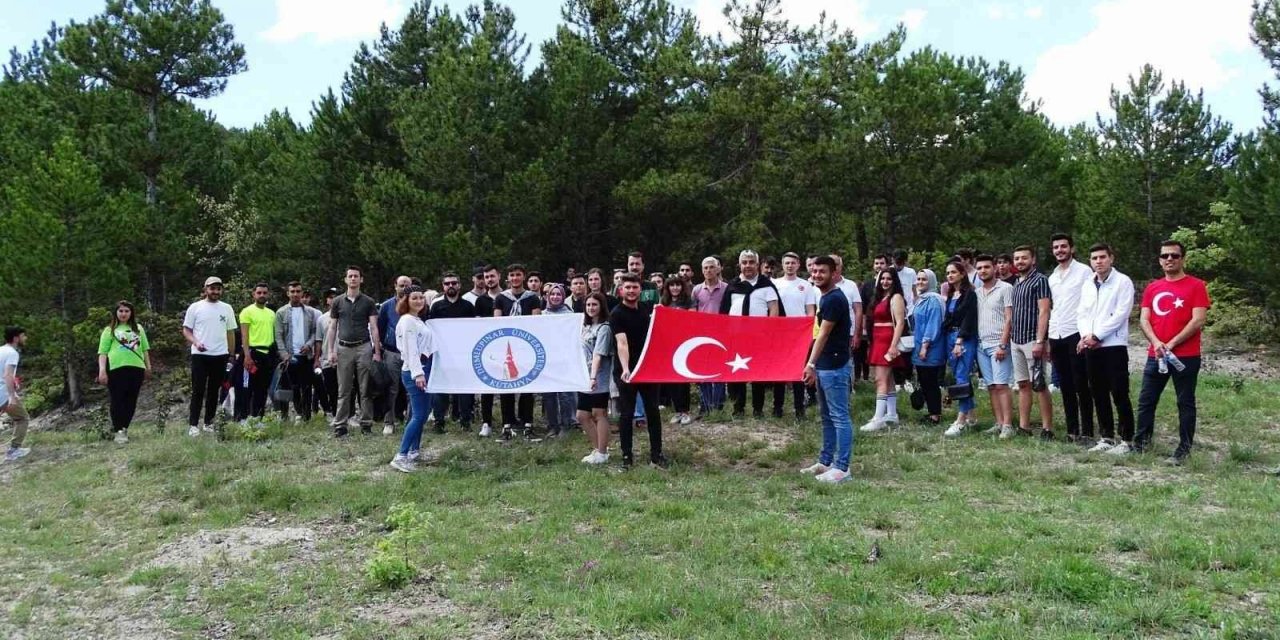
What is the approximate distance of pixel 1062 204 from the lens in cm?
3216

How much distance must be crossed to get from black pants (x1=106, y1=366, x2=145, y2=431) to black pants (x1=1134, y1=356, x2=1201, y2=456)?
1071 centimetres

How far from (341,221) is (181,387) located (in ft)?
22.0

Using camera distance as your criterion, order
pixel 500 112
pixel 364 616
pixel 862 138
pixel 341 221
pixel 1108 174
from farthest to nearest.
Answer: pixel 1108 174 → pixel 341 221 → pixel 862 138 → pixel 500 112 → pixel 364 616

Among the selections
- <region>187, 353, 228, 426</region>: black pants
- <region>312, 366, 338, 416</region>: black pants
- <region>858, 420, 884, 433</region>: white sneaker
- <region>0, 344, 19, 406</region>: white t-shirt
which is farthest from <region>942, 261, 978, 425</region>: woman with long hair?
<region>0, 344, 19, 406</region>: white t-shirt

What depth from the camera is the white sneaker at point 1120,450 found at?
26.6ft

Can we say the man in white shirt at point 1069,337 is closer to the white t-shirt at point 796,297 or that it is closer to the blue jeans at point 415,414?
the white t-shirt at point 796,297

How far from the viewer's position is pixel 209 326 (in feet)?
35.4

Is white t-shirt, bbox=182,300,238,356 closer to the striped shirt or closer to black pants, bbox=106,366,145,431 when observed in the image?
black pants, bbox=106,366,145,431

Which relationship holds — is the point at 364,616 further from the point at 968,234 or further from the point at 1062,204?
the point at 1062,204

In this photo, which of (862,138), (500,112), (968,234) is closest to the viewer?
(500,112)

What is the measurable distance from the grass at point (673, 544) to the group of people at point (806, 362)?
0.59 m

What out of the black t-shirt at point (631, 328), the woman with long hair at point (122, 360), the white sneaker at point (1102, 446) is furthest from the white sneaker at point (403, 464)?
the white sneaker at point (1102, 446)

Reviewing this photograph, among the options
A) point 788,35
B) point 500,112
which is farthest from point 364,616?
point 788,35

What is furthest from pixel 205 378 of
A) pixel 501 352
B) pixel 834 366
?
pixel 834 366
